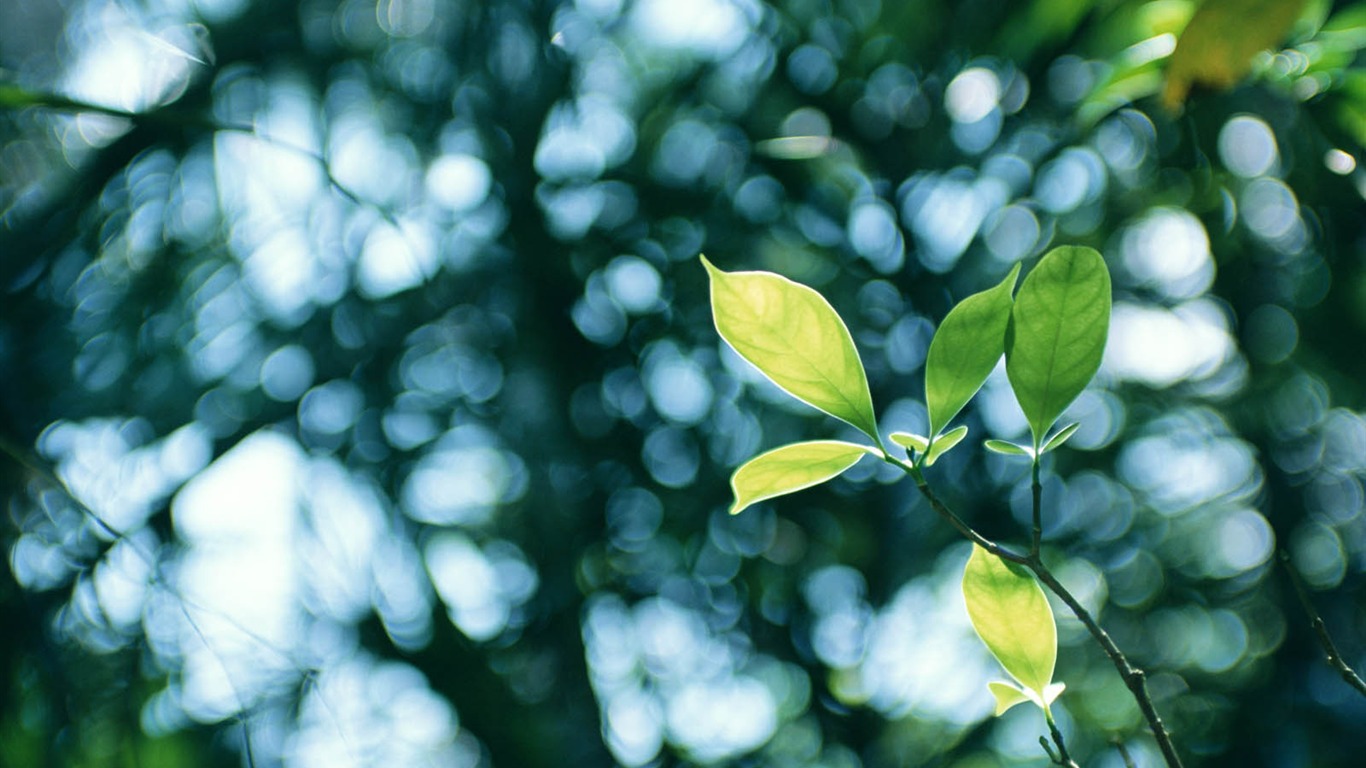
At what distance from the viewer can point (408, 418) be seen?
127 centimetres

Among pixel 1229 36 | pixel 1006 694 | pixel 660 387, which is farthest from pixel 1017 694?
pixel 660 387

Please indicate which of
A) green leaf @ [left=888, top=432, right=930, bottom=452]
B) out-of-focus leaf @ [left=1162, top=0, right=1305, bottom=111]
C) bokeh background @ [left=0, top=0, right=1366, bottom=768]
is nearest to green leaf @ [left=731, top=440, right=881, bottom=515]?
green leaf @ [left=888, top=432, right=930, bottom=452]

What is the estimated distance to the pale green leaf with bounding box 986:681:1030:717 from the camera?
0.68ft

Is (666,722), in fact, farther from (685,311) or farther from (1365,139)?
(1365,139)

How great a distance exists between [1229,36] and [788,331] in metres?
0.20

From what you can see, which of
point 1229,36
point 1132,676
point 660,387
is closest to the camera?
point 1132,676

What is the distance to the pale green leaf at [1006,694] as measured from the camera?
209mm

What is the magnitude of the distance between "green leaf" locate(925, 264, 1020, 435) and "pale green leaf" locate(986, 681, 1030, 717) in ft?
0.21

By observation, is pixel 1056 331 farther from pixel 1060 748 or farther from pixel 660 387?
pixel 660 387

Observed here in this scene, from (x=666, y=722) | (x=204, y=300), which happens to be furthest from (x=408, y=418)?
(x=666, y=722)

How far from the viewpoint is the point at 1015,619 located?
201 millimetres

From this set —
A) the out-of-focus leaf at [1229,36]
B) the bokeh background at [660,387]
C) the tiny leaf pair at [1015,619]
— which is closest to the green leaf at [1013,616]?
the tiny leaf pair at [1015,619]

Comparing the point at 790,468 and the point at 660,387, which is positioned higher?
the point at 790,468

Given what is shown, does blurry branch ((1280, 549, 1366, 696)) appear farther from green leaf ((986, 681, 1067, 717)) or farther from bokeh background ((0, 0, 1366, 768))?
bokeh background ((0, 0, 1366, 768))
